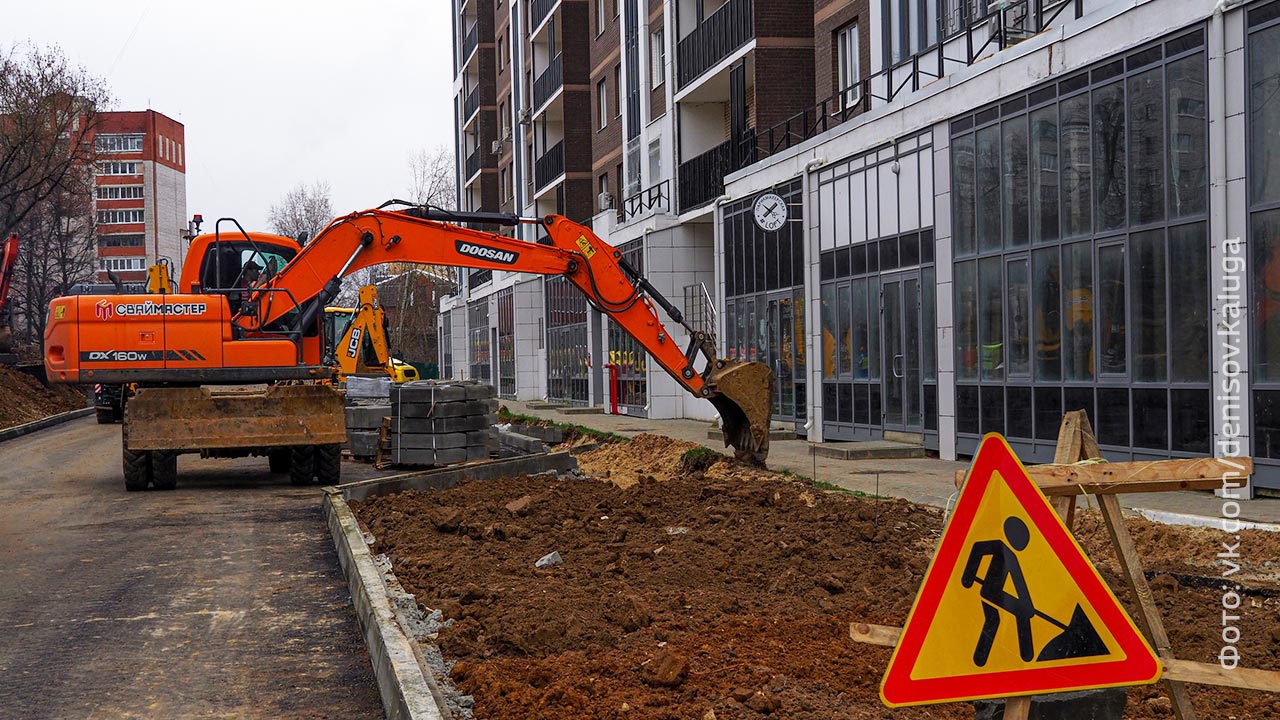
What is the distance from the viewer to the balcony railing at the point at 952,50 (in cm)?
1572

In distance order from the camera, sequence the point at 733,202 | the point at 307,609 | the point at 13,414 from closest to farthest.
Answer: the point at 307,609
the point at 733,202
the point at 13,414

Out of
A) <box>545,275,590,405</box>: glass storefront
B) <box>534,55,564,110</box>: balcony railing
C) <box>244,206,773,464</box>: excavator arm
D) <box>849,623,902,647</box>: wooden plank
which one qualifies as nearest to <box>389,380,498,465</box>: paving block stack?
<box>244,206,773,464</box>: excavator arm

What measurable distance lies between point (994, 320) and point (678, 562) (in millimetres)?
8521

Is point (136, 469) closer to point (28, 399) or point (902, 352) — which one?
point (902, 352)

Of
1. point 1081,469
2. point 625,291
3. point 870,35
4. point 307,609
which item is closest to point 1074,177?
point 625,291

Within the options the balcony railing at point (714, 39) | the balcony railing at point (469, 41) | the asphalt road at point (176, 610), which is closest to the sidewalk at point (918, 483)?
the asphalt road at point (176, 610)

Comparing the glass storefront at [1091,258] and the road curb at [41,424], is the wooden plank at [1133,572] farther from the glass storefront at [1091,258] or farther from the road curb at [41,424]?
the road curb at [41,424]

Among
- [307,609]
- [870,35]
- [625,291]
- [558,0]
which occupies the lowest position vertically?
[307,609]

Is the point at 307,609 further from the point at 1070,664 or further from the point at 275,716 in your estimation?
the point at 1070,664

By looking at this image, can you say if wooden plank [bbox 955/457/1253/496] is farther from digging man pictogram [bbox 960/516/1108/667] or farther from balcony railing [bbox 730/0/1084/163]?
balcony railing [bbox 730/0/1084/163]

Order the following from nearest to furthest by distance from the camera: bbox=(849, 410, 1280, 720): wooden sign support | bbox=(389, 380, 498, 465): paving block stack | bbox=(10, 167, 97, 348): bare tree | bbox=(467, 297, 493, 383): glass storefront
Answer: bbox=(849, 410, 1280, 720): wooden sign support
bbox=(389, 380, 498, 465): paving block stack
bbox=(10, 167, 97, 348): bare tree
bbox=(467, 297, 493, 383): glass storefront

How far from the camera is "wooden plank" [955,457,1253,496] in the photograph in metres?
4.00

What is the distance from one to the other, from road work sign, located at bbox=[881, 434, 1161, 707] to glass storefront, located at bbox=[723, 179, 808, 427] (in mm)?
17977

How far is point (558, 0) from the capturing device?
41.4 meters
